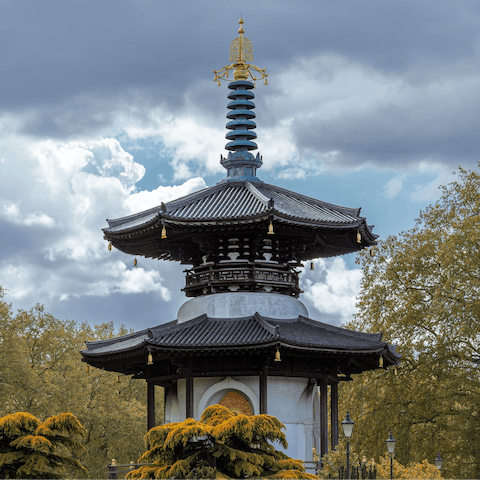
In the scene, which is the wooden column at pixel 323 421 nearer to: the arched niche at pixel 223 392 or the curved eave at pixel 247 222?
the arched niche at pixel 223 392

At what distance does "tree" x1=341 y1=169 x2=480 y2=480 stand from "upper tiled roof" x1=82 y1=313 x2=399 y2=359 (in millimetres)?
7420

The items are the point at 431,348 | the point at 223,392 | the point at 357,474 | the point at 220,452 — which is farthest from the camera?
the point at 431,348

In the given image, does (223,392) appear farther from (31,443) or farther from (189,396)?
(31,443)

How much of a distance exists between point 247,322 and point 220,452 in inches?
299

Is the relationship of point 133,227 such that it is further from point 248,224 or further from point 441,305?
point 441,305

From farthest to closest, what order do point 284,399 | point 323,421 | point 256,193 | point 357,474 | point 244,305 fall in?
point 256,193 < point 244,305 < point 323,421 < point 284,399 < point 357,474

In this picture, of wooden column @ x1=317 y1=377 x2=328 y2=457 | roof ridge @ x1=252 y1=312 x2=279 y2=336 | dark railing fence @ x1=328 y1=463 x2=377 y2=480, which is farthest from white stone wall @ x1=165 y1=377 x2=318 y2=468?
dark railing fence @ x1=328 y1=463 x2=377 y2=480

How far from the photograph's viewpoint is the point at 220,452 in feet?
62.9

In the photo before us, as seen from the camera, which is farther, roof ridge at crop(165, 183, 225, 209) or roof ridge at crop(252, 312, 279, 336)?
roof ridge at crop(165, 183, 225, 209)

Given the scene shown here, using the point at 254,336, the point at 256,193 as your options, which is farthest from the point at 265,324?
the point at 256,193

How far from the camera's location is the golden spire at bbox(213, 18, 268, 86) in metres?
31.5

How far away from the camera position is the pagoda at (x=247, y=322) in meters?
25.7

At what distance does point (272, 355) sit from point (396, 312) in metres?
13.5

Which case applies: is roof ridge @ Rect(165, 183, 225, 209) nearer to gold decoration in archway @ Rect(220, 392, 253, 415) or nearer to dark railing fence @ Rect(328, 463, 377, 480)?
gold decoration in archway @ Rect(220, 392, 253, 415)
